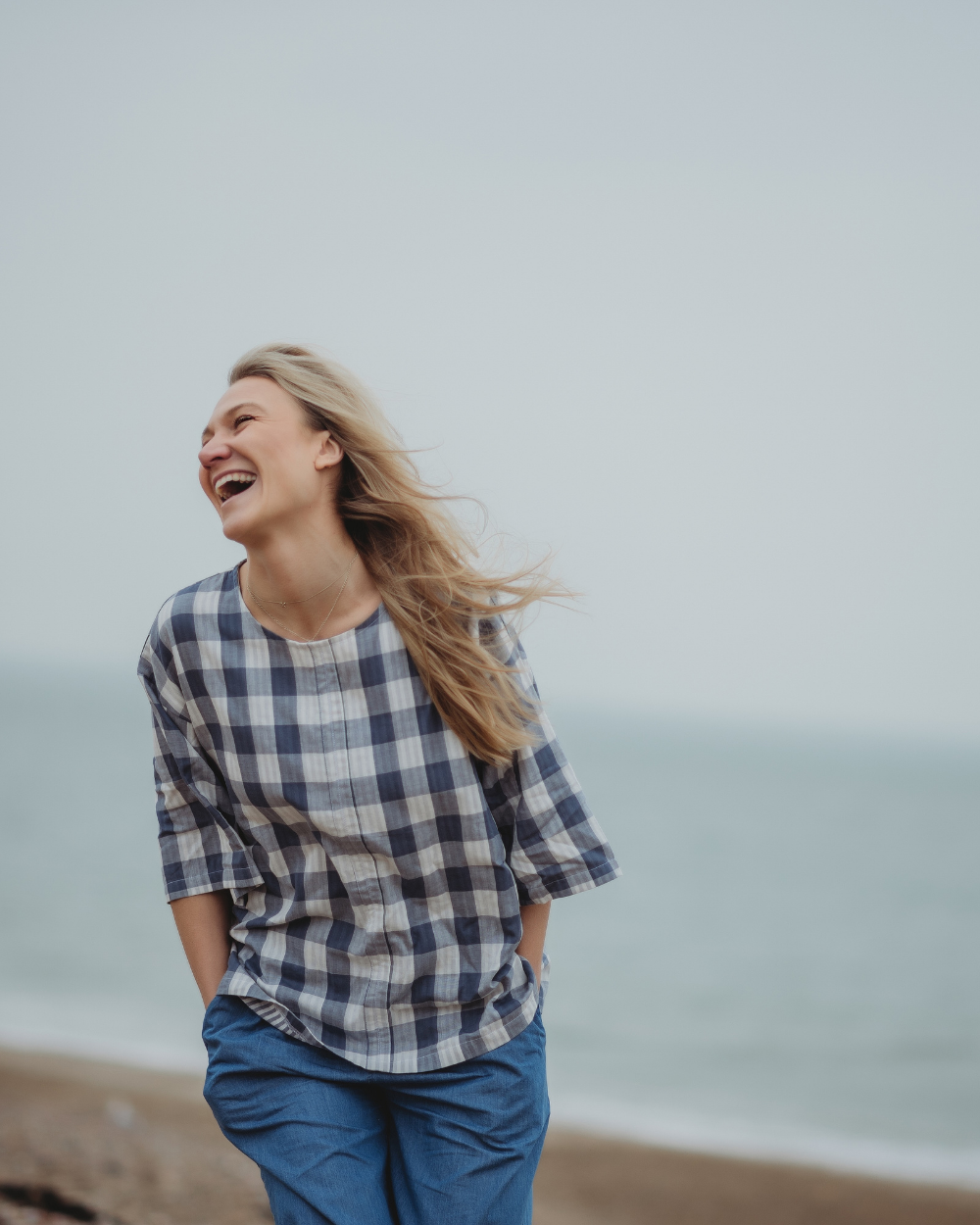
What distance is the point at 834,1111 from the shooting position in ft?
31.3

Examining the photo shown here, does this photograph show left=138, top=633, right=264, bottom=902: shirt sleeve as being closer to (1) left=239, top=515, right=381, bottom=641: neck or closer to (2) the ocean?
(1) left=239, top=515, right=381, bottom=641: neck

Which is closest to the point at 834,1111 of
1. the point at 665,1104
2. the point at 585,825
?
the point at 665,1104

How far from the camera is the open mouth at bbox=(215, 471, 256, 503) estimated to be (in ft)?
5.36

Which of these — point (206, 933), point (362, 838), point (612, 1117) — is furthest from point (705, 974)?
point (362, 838)

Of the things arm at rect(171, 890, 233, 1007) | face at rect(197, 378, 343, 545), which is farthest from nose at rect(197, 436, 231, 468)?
arm at rect(171, 890, 233, 1007)

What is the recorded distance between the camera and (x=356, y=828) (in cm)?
156

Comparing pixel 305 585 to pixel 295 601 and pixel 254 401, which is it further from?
pixel 254 401

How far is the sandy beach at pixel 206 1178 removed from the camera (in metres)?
3.37

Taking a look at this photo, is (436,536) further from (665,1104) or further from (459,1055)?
(665,1104)

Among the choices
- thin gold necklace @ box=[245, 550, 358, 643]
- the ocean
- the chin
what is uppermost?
the chin

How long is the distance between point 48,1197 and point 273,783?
8.09 feet

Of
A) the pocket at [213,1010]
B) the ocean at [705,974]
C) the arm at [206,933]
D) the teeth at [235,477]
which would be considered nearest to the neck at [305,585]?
the teeth at [235,477]

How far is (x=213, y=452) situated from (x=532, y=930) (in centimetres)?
92

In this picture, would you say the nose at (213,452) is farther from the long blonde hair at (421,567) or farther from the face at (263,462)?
the long blonde hair at (421,567)
